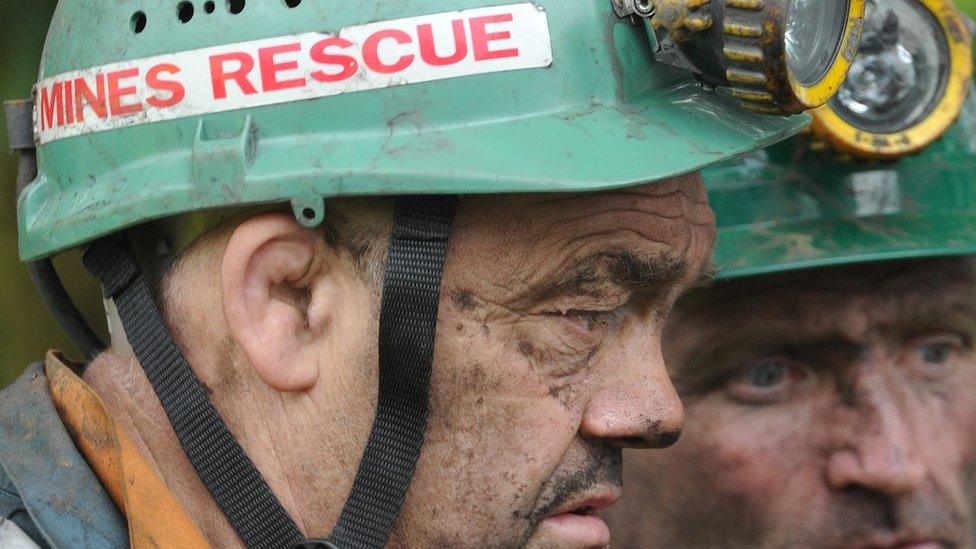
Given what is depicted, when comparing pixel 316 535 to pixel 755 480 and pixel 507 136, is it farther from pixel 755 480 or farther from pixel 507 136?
pixel 755 480

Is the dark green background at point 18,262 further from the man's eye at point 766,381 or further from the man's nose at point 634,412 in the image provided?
the man's nose at point 634,412

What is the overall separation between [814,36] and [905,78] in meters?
1.05

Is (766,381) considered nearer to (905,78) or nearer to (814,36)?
(905,78)

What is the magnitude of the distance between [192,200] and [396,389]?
18.6 inches

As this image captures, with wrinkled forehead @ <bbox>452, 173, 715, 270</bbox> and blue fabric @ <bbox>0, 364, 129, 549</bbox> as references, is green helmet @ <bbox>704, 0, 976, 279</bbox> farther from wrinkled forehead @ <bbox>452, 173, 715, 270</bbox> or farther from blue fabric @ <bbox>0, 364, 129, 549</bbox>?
blue fabric @ <bbox>0, 364, 129, 549</bbox>

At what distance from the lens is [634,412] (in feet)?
8.73

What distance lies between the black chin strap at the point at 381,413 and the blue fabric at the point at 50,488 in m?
0.18

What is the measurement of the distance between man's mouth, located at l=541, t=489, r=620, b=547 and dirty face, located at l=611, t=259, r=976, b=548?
956mm

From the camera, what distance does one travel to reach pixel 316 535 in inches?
103

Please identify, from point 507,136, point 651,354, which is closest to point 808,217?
point 651,354

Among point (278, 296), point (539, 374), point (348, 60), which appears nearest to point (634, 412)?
point (539, 374)

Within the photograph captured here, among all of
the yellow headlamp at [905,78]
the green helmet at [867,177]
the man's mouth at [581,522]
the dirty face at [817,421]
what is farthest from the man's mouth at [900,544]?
the man's mouth at [581,522]

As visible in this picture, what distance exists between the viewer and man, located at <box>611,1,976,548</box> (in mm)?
3561

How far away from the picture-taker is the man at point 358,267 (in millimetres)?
2492
